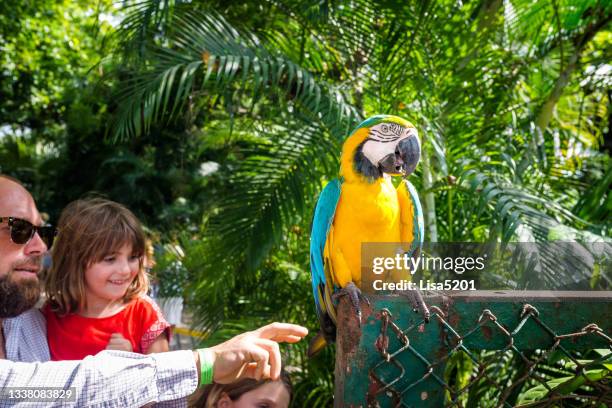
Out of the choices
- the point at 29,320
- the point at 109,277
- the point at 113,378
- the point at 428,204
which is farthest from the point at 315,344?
the point at 428,204

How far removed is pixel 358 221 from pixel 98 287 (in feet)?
2.40

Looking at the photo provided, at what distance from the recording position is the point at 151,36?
2854 mm

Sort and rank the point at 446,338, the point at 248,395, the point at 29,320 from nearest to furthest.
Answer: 1. the point at 446,338
2. the point at 29,320
3. the point at 248,395

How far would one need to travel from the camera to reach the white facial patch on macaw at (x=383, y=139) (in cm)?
139

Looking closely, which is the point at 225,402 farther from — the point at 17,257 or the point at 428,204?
the point at 428,204

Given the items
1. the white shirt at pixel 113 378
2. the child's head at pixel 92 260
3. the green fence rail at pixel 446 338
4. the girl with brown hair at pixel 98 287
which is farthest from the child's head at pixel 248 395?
the green fence rail at pixel 446 338

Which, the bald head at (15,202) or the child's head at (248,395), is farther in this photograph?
the child's head at (248,395)

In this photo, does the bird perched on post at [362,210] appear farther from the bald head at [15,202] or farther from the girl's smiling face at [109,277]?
the bald head at [15,202]

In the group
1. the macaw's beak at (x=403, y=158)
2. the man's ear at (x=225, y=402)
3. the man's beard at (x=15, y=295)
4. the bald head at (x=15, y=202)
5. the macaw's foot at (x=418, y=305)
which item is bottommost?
the man's ear at (x=225, y=402)

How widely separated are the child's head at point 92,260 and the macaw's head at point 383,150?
25.9 inches

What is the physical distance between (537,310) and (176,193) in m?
6.80

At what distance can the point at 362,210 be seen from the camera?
1432 mm

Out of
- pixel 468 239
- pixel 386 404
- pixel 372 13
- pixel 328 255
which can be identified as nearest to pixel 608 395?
pixel 386 404

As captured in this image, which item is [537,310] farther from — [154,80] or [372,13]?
[372,13]
